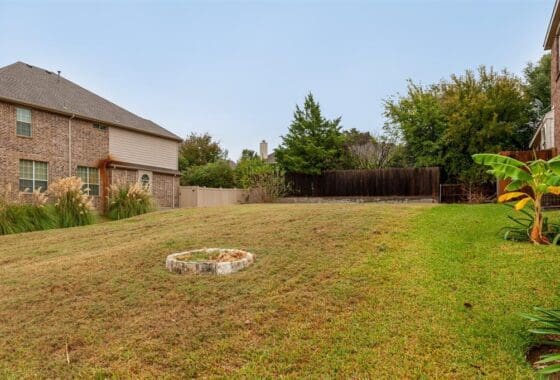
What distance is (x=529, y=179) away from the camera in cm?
588

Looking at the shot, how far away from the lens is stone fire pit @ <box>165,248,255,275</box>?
537 cm

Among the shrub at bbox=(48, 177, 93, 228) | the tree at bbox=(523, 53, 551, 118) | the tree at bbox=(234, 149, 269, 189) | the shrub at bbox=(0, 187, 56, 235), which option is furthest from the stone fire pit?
the tree at bbox=(523, 53, 551, 118)

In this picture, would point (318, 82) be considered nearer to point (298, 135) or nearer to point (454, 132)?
point (298, 135)

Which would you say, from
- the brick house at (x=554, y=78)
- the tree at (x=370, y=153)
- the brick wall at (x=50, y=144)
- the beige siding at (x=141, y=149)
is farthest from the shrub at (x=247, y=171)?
the brick house at (x=554, y=78)

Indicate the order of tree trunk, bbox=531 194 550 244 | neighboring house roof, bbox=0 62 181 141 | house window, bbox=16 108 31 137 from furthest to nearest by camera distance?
neighboring house roof, bbox=0 62 181 141 → house window, bbox=16 108 31 137 → tree trunk, bbox=531 194 550 244

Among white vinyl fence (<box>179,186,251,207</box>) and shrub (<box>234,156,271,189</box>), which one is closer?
white vinyl fence (<box>179,186,251,207</box>)

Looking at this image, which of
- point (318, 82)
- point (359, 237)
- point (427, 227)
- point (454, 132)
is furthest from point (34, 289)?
point (318, 82)

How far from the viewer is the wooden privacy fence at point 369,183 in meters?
21.3

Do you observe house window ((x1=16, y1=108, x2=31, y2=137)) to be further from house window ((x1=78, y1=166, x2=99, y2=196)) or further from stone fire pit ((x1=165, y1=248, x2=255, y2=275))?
stone fire pit ((x1=165, y1=248, x2=255, y2=275))

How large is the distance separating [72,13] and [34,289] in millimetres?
12831

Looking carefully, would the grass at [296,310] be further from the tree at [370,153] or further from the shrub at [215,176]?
the shrub at [215,176]

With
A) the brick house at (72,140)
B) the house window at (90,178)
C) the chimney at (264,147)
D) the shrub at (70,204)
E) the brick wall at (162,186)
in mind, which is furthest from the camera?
the chimney at (264,147)

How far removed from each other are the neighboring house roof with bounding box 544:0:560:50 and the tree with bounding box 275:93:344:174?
12.3m

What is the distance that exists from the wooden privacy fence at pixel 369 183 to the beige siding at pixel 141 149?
7.40 meters
